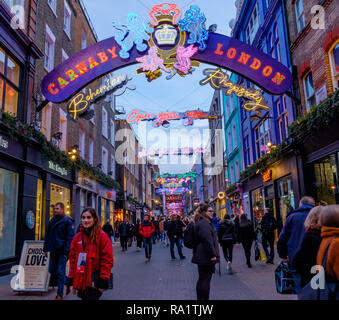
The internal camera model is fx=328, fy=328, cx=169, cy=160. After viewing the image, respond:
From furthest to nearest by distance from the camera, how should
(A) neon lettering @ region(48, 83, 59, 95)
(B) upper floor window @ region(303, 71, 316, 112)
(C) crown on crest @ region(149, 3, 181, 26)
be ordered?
(B) upper floor window @ region(303, 71, 316, 112), (C) crown on crest @ region(149, 3, 181, 26), (A) neon lettering @ region(48, 83, 59, 95)

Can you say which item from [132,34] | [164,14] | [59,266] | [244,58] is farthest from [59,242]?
[164,14]

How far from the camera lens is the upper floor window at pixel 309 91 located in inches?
496

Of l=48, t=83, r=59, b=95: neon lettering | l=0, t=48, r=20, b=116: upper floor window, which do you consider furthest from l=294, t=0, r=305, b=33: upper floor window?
l=0, t=48, r=20, b=116: upper floor window

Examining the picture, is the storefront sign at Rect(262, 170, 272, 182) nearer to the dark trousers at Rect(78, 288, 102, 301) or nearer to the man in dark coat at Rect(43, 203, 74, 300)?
the man in dark coat at Rect(43, 203, 74, 300)

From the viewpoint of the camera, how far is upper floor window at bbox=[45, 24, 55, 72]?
48.2ft

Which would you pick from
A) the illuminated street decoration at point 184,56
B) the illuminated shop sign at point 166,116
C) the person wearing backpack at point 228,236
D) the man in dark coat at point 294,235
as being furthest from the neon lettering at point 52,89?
the man in dark coat at point 294,235

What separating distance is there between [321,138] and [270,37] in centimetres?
820

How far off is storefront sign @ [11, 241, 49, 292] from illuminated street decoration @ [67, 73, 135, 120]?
6252 millimetres

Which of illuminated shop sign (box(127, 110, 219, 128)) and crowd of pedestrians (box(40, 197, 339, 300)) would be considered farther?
illuminated shop sign (box(127, 110, 219, 128))

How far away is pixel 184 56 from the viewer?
1230cm

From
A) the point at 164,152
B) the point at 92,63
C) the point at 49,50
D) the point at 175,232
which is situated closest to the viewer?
the point at 92,63

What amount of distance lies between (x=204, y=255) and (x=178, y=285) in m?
2.79

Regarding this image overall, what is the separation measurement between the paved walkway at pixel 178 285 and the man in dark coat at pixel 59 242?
0.72 meters

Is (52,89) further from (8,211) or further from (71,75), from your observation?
(8,211)
